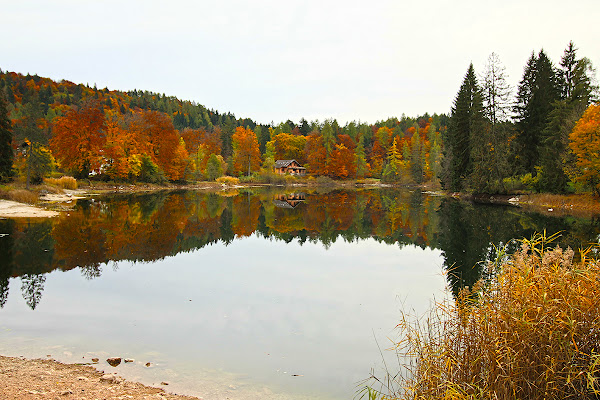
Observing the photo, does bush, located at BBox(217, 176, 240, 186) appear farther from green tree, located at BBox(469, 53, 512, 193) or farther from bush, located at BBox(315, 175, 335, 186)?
green tree, located at BBox(469, 53, 512, 193)

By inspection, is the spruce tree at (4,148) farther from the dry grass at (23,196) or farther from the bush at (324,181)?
the bush at (324,181)

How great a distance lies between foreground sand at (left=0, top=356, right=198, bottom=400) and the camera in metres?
4.36

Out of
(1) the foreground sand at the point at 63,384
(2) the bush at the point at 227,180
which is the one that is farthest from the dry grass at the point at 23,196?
(2) the bush at the point at 227,180

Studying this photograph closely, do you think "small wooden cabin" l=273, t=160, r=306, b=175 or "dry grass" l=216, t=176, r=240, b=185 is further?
"small wooden cabin" l=273, t=160, r=306, b=175

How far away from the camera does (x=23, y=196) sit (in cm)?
2588

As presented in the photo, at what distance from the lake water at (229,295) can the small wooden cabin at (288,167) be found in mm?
66149

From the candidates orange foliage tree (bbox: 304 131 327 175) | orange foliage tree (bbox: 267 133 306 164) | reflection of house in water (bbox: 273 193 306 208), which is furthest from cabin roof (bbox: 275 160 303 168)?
reflection of house in water (bbox: 273 193 306 208)

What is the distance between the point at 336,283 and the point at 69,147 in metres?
41.9

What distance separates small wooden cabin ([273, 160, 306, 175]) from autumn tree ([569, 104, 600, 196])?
205 ft

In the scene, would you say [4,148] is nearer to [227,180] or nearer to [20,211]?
[20,211]

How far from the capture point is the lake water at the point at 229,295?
570 centimetres

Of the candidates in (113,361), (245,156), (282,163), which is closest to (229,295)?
(113,361)

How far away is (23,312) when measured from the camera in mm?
7562

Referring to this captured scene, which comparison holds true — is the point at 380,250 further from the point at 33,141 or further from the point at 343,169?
the point at 343,169
